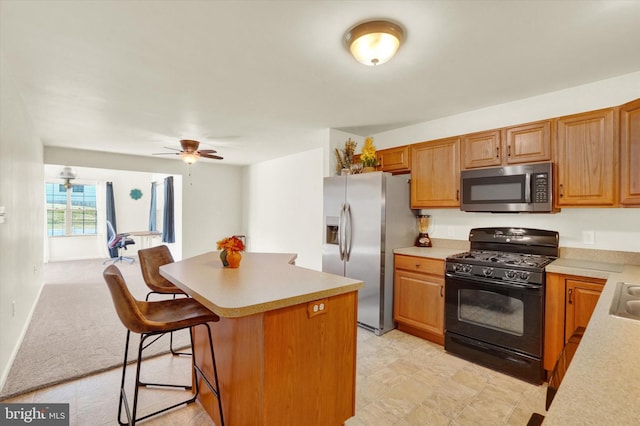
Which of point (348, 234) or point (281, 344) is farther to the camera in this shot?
point (348, 234)

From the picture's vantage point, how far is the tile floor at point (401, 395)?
1.94m

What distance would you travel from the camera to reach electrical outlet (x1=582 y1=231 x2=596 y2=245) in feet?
8.46

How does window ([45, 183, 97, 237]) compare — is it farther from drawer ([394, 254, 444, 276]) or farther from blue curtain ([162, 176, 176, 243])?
drawer ([394, 254, 444, 276])

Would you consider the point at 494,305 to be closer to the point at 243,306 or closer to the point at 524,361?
the point at 524,361

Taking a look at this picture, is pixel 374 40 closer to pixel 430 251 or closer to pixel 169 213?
pixel 430 251

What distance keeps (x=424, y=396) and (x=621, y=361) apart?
1.60 m

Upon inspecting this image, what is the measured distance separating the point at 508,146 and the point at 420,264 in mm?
1352

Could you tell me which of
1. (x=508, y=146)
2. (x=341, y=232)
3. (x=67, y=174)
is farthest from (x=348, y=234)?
(x=67, y=174)

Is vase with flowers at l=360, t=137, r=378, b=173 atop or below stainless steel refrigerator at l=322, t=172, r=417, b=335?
atop

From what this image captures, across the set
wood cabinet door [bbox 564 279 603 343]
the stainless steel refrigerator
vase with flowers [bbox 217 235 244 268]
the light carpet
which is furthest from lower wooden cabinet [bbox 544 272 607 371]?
the light carpet

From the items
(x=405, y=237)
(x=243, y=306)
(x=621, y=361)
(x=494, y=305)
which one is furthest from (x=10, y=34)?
(x=494, y=305)

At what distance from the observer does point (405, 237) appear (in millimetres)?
3463

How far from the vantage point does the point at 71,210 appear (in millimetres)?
8133

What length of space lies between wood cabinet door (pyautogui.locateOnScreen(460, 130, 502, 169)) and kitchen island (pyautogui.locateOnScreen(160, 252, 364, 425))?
2.04m
